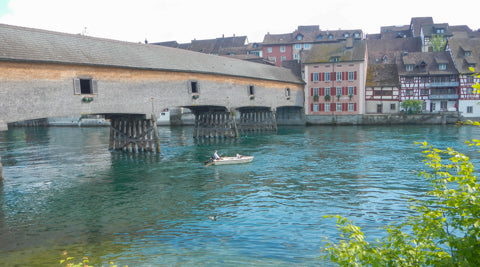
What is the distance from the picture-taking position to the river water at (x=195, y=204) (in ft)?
34.3

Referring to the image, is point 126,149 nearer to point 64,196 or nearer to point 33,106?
point 33,106

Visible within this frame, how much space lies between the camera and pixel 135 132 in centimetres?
2931

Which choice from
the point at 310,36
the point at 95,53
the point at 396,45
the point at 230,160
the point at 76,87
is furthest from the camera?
the point at 310,36

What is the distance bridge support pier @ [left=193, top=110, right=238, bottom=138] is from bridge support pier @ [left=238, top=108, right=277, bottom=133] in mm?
7904

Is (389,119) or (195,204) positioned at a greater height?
(389,119)

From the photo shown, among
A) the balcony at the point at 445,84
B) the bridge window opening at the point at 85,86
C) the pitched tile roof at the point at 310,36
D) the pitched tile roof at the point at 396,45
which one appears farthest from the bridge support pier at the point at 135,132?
the pitched tile roof at the point at 310,36

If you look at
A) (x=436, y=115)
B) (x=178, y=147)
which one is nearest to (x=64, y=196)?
(x=178, y=147)

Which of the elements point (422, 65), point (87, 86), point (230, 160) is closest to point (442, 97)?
point (422, 65)

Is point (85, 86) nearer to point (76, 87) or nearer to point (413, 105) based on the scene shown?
point (76, 87)

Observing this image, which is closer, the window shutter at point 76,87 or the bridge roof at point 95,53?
the bridge roof at point 95,53

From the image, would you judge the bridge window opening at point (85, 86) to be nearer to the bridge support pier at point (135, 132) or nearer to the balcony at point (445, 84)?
the bridge support pier at point (135, 132)

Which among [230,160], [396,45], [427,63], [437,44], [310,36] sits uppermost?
[310,36]

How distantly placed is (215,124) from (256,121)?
9.66m

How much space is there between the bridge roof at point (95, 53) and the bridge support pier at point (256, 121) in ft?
34.5
